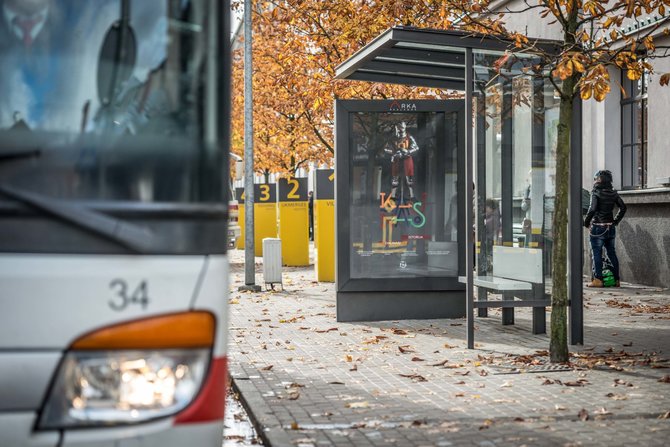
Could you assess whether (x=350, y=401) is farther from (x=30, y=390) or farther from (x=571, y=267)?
(x=30, y=390)

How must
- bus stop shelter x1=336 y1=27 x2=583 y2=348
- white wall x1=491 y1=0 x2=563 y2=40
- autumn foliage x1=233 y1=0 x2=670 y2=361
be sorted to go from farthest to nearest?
white wall x1=491 y1=0 x2=563 y2=40, bus stop shelter x1=336 y1=27 x2=583 y2=348, autumn foliage x1=233 y1=0 x2=670 y2=361

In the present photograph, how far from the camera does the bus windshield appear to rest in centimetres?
350

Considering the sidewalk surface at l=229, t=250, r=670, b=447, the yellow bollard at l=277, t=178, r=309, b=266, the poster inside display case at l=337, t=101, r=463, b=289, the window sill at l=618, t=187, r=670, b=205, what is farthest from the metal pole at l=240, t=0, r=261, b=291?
the window sill at l=618, t=187, r=670, b=205

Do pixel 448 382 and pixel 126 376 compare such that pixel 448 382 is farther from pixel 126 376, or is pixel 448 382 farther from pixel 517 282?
pixel 126 376

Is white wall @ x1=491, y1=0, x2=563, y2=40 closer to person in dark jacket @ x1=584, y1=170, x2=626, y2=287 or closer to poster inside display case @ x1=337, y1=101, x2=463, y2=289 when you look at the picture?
person in dark jacket @ x1=584, y1=170, x2=626, y2=287

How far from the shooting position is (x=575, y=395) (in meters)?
8.05

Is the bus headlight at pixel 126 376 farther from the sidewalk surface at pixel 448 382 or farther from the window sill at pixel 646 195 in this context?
the window sill at pixel 646 195

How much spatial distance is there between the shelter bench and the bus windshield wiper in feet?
25.0

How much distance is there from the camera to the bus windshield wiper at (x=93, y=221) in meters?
3.37

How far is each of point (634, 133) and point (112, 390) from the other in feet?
57.3

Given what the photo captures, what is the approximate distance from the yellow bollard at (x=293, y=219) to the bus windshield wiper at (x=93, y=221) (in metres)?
21.9

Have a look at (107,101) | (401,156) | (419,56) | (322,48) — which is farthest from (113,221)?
(322,48)

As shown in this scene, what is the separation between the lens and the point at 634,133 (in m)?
19.6

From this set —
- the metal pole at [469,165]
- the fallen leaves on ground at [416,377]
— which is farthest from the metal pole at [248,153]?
the fallen leaves on ground at [416,377]
